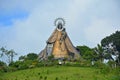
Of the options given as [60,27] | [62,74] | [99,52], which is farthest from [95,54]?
[62,74]

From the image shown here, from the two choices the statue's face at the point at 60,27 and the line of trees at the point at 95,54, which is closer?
the line of trees at the point at 95,54

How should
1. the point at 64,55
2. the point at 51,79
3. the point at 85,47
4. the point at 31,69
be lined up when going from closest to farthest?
the point at 51,79
the point at 31,69
the point at 64,55
the point at 85,47

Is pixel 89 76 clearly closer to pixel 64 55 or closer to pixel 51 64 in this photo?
pixel 51 64

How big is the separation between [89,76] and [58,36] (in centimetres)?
3856

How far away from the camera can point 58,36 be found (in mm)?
85938

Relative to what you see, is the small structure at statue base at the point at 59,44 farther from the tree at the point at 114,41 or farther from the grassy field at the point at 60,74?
the grassy field at the point at 60,74

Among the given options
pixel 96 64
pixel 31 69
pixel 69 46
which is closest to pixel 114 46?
pixel 69 46

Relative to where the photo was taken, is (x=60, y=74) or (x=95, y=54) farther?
(x=95, y=54)

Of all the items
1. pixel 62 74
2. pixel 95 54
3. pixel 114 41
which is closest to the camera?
pixel 62 74

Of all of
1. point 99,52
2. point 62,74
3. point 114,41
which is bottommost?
point 62,74

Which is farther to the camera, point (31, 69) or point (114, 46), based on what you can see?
point (114, 46)

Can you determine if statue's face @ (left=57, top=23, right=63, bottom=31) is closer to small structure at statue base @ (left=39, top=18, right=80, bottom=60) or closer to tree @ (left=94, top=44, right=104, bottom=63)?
small structure at statue base @ (left=39, top=18, right=80, bottom=60)

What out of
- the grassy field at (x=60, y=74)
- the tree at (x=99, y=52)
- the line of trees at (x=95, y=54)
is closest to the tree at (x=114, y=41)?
the line of trees at (x=95, y=54)

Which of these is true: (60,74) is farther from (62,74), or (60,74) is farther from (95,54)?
(95,54)
